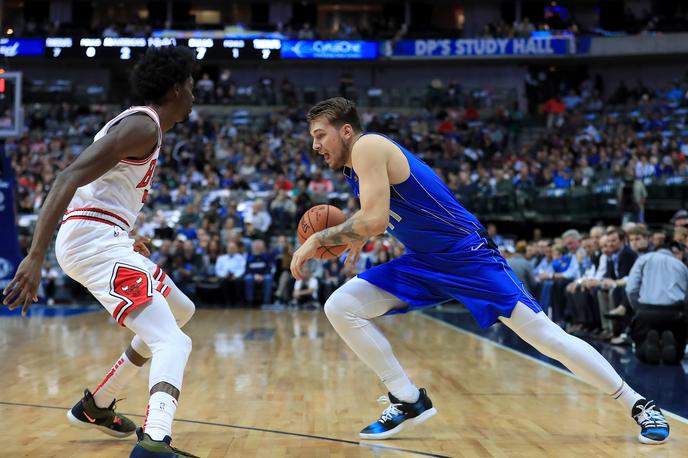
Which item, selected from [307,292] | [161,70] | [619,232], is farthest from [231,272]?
[161,70]

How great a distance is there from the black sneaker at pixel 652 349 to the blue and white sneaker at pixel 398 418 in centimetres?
397

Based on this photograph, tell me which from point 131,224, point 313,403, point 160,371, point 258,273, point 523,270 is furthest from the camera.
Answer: point 258,273

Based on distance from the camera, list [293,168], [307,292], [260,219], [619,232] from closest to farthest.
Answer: [619,232] < [307,292] < [260,219] < [293,168]

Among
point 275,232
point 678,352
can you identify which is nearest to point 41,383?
point 678,352

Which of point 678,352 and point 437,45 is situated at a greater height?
point 437,45

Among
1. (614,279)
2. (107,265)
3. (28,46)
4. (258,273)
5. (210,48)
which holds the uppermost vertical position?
(28,46)

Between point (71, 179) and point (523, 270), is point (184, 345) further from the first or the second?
point (523, 270)

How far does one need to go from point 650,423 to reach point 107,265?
108 inches

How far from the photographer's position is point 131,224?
3.76 metres

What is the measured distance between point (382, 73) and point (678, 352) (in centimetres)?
2550

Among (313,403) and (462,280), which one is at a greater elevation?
(462,280)

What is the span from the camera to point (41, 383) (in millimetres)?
6035

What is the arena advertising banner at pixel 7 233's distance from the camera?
1409 centimetres

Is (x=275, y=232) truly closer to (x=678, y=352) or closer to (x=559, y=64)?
(x=678, y=352)
